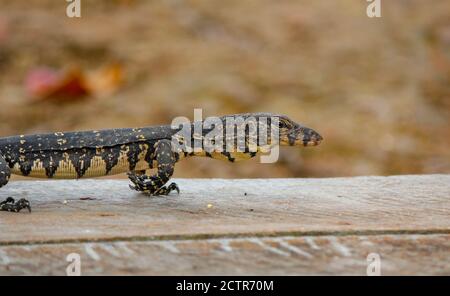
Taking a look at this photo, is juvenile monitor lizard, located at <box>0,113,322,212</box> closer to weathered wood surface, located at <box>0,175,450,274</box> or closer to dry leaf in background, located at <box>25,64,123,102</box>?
weathered wood surface, located at <box>0,175,450,274</box>

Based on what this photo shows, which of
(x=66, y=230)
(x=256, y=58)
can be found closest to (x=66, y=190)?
(x=66, y=230)

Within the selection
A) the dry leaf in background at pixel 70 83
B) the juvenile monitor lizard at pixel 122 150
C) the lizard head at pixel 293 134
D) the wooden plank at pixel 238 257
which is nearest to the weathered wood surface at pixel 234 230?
the wooden plank at pixel 238 257

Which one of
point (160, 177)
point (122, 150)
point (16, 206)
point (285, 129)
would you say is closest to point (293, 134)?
point (285, 129)

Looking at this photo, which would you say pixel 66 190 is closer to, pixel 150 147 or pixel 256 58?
pixel 150 147

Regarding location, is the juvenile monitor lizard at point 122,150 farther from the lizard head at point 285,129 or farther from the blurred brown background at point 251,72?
the blurred brown background at point 251,72

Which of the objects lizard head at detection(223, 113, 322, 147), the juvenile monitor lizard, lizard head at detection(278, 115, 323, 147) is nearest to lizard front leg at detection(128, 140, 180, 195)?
the juvenile monitor lizard

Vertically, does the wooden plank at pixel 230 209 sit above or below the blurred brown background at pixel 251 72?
below

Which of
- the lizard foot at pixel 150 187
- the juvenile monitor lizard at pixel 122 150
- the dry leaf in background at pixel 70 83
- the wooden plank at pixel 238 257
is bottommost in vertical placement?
the wooden plank at pixel 238 257
